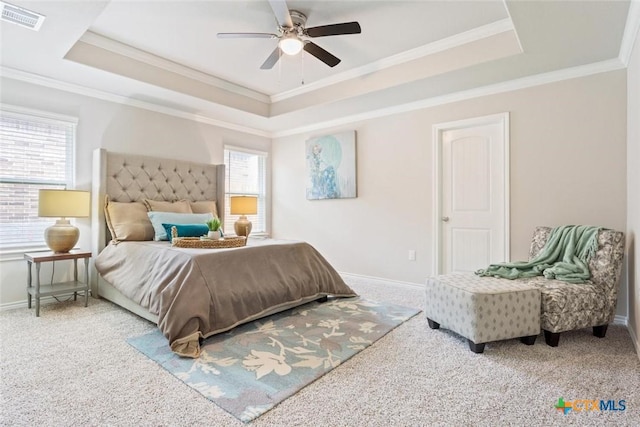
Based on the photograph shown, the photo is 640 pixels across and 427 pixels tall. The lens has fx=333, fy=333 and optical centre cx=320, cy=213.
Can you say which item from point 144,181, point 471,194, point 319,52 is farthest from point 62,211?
point 471,194

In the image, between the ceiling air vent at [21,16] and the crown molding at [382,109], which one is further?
the crown molding at [382,109]

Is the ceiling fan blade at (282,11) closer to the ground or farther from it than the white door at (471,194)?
farther from it

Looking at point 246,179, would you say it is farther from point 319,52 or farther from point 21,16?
point 21,16

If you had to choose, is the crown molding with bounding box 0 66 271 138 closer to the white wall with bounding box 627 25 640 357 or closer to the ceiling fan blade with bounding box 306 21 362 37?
the ceiling fan blade with bounding box 306 21 362 37

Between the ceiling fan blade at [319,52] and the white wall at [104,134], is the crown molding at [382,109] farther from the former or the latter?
the ceiling fan blade at [319,52]

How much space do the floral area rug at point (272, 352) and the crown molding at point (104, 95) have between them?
2841 millimetres

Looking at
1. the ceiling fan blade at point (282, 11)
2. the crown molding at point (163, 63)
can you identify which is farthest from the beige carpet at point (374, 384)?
the crown molding at point (163, 63)

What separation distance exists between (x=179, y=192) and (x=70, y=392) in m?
2.96

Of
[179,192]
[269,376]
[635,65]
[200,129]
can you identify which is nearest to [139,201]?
[179,192]

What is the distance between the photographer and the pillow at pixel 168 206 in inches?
155

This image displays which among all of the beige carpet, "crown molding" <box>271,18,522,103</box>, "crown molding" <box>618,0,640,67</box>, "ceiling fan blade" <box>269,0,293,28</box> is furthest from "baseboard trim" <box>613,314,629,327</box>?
"ceiling fan blade" <box>269,0,293,28</box>

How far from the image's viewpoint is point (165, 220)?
3.68 m

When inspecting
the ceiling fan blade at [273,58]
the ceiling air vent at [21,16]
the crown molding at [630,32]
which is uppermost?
the ceiling fan blade at [273,58]

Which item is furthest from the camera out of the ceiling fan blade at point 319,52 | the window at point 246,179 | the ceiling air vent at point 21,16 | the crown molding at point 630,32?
the window at point 246,179
